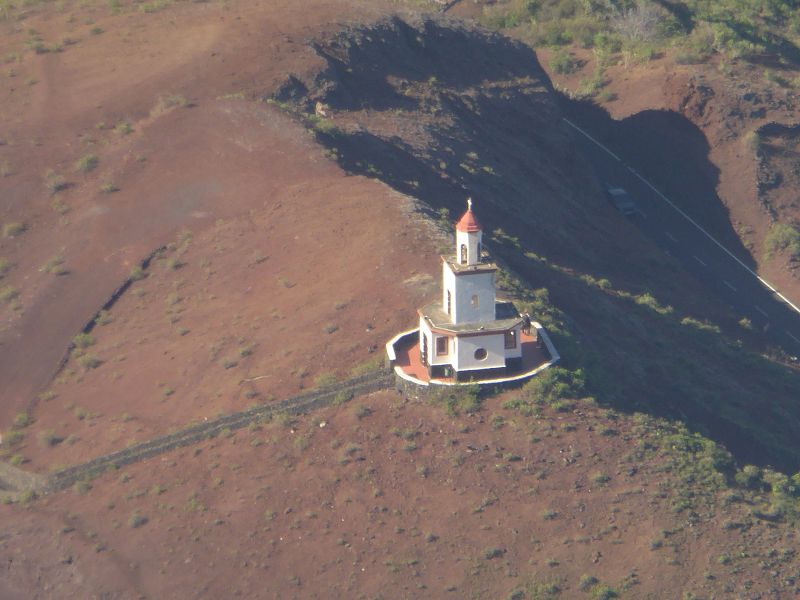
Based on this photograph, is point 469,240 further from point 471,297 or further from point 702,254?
point 702,254

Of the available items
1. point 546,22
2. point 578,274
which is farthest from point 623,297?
point 546,22

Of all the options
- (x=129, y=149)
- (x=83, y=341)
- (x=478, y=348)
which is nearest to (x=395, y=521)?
(x=478, y=348)

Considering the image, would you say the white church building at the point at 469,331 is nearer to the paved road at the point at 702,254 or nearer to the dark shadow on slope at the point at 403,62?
the paved road at the point at 702,254

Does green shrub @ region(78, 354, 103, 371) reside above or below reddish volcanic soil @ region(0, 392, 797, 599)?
below

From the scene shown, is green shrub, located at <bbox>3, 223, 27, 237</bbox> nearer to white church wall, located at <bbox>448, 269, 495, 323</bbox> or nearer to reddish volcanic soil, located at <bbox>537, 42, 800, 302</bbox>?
white church wall, located at <bbox>448, 269, 495, 323</bbox>

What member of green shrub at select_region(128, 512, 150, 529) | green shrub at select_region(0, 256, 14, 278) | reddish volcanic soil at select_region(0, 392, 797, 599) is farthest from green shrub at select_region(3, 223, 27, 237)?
green shrub at select_region(128, 512, 150, 529)

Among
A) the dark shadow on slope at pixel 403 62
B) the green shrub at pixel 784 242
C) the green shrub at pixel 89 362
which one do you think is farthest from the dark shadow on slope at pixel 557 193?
the green shrub at pixel 89 362
